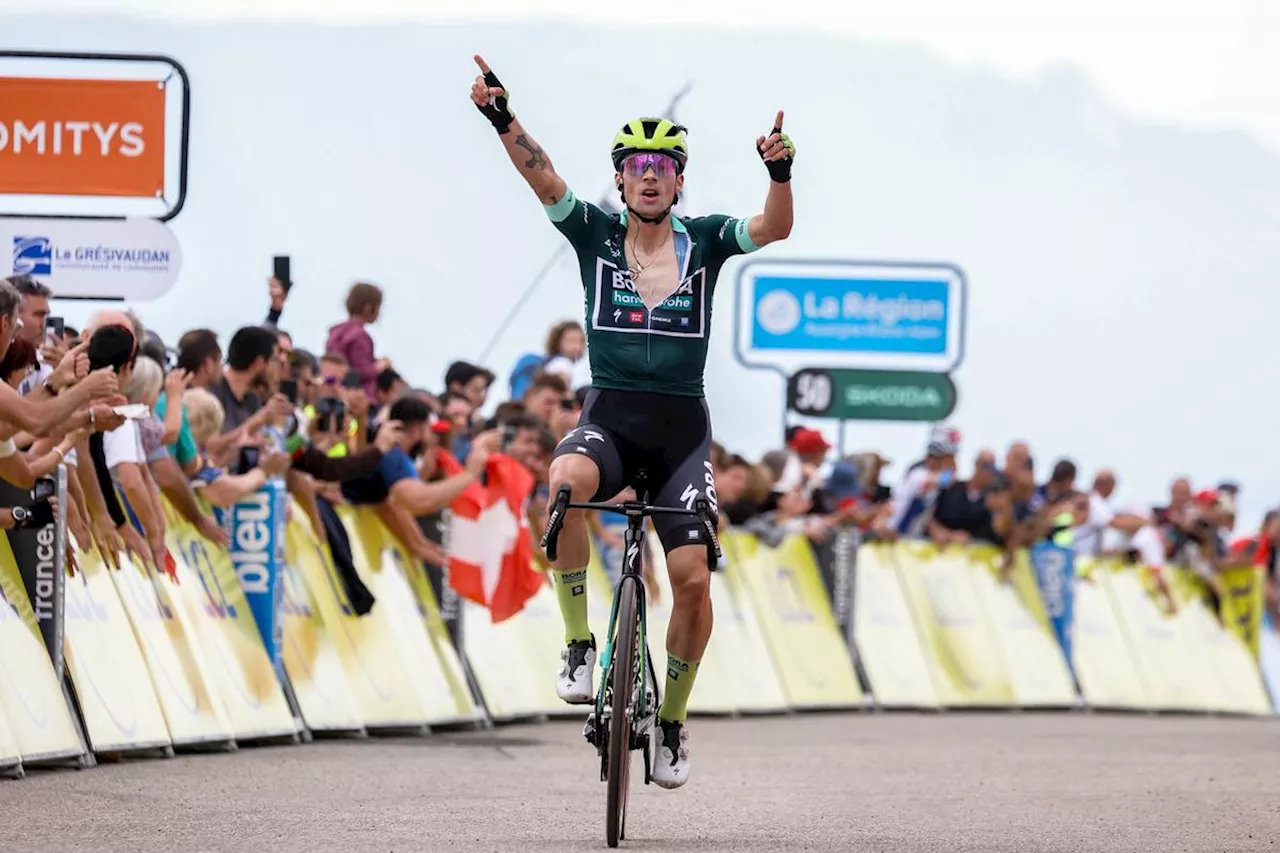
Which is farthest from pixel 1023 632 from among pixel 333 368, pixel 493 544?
pixel 333 368

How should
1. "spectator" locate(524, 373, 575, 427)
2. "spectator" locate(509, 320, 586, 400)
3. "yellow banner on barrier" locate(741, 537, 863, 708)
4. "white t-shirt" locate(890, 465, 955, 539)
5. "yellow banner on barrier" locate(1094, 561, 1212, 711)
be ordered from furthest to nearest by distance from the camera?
"yellow banner on barrier" locate(1094, 561, 1212, 711) → "white t-shirt" locate(890, 465, 955, 539) → "yellow banner on barrier" locate(741, 537, 863, 708) → "spectator" locate(509, 320, 586, 400) → "spectator" locate(524, 373, 575, 427)

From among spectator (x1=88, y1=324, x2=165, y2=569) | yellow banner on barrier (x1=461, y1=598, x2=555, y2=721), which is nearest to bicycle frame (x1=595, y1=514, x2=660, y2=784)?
spectator (x1=88, y1=324, x2=165, y2=569)

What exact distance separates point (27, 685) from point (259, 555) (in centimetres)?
320

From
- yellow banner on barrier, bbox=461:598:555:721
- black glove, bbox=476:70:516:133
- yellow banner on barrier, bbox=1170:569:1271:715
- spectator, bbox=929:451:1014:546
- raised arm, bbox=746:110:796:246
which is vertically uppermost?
black glove, bbox=476:70:516:133

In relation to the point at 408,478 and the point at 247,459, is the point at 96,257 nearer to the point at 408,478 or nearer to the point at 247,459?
the point at 247,459

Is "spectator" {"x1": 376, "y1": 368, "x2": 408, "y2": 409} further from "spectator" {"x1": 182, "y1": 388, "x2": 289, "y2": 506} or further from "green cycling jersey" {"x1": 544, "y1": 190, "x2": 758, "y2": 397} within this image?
"green cycling jersey" {"x1": 544, "y1": 190, "x2": 758, "y2": 397}

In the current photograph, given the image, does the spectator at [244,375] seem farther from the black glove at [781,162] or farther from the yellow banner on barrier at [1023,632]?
the yellow banner on barrier at [1023,632]

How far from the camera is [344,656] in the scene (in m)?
15.6

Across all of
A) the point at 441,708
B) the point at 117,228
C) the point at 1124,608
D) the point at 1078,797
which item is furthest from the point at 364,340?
the point at 1124,608

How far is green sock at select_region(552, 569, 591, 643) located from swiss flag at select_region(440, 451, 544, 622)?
22.6 ft

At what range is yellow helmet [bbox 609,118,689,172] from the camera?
33.9 feet

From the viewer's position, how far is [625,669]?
9.45 meters

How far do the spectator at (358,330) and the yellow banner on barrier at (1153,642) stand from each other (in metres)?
11.2

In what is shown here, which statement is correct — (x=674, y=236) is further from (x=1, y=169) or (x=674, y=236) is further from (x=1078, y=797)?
(x=1, y=169)
